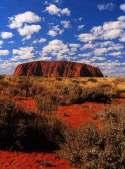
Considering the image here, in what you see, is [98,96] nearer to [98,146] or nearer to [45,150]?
[45,150]

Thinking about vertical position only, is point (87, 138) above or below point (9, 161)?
above

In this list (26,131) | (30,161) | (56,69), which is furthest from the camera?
(56,69)

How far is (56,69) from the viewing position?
431 feet

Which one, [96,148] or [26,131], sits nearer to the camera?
[96,148]

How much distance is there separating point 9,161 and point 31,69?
12207cm

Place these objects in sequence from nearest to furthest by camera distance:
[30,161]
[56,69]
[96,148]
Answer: [96,148], [30,161], [56,69]

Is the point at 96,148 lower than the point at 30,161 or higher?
higher

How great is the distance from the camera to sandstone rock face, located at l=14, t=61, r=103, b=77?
126919 millimetres

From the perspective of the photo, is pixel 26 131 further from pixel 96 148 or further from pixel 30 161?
pixel 96 148

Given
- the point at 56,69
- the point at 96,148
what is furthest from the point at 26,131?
the point at 56,69

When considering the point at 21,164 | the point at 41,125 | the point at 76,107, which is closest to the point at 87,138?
the point at 21,164

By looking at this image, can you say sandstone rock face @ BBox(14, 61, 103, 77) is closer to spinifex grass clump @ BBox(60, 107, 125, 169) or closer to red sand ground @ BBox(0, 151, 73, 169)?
red sand ground @ BBox(0, 151, 73, 169)

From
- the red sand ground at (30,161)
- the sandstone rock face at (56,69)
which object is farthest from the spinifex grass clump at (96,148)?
the sandstone rock face at (56,69)

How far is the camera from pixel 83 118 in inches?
596
